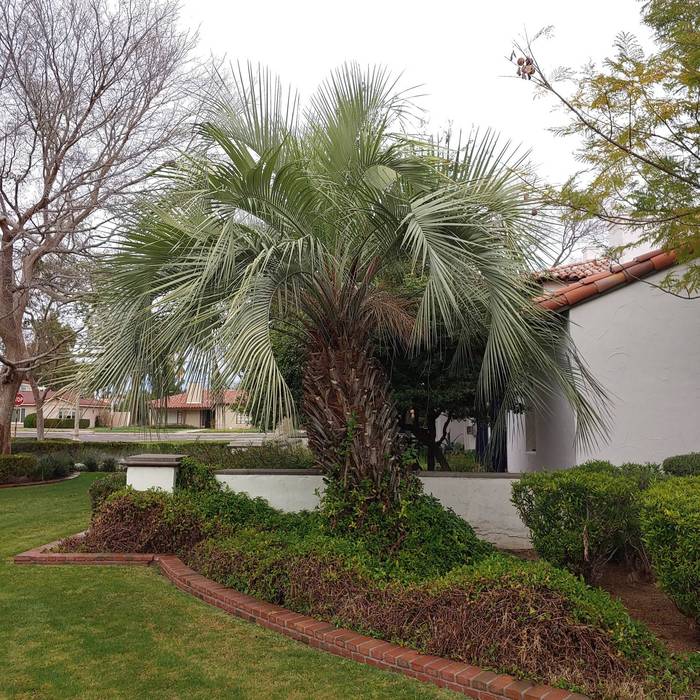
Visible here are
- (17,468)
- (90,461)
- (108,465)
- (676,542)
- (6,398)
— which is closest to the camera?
(676,542)

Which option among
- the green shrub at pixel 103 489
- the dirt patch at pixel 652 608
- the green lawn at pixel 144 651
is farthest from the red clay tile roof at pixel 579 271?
the green lawn at pixel 144 651

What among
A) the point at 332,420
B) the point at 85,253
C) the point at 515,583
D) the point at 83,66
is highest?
the point at 83,66

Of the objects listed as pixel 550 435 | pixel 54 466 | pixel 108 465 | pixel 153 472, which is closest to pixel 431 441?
pixel 550 435

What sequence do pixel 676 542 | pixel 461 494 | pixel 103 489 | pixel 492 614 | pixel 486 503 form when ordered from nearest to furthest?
1. pixel 676 542
2. pixel 492 614
3. pixel 486 503
4. pixel 461 494
5. pixel 103 489

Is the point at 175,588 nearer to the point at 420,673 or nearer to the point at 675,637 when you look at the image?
the point at 420,673

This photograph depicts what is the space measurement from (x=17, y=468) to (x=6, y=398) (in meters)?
2.14

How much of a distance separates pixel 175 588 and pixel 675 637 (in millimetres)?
4645

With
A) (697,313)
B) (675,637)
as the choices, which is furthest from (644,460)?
(675,637)

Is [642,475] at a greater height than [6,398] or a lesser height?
lesser

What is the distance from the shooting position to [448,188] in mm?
5605

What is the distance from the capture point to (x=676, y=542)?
162 inches

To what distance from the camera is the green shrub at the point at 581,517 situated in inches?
202

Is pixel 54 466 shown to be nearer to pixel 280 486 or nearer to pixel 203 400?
pixel 280 486

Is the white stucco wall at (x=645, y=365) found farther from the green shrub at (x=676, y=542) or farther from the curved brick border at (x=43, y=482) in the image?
the curved brick border at (x=43, y=482)
